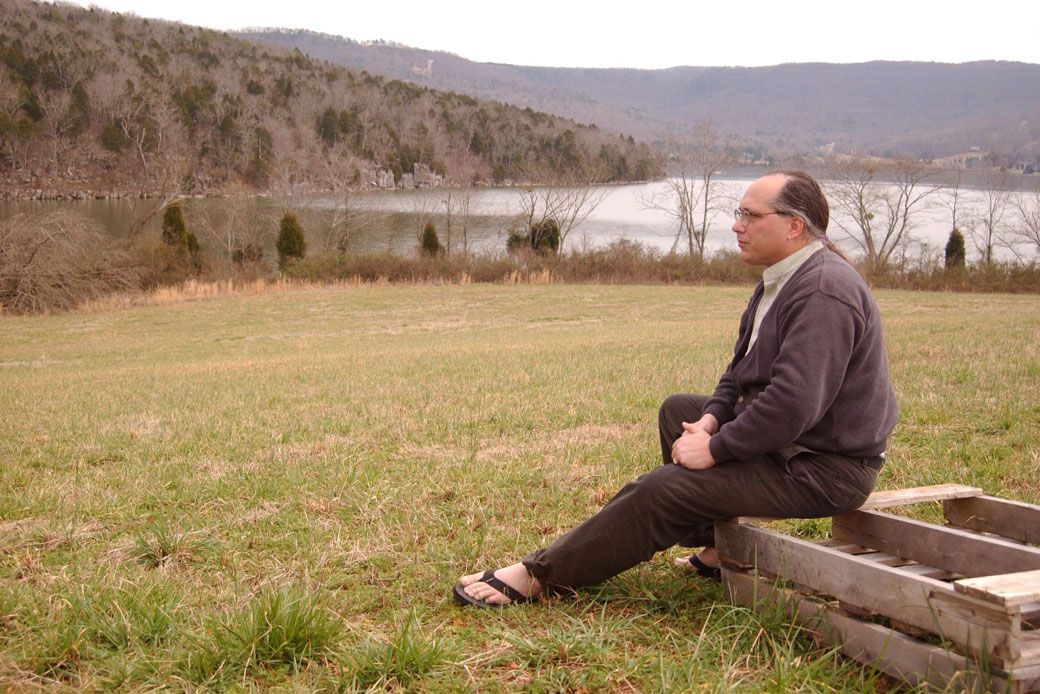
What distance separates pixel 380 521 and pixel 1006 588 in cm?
297

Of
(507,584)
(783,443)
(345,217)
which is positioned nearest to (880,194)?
(345,217)

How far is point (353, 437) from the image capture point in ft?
21.2

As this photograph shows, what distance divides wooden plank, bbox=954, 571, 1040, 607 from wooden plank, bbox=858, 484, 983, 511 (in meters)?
0.92

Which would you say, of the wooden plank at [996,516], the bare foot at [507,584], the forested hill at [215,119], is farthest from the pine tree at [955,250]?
the bare foot at [507,584]

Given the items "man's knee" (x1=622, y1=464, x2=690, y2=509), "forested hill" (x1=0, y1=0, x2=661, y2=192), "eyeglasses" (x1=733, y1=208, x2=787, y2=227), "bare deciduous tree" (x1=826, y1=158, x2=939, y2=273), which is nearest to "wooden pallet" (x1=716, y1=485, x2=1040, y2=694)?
"man's knee" (x1=622, y1=464, x2=690, y2=509)

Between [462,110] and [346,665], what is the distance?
15541cm

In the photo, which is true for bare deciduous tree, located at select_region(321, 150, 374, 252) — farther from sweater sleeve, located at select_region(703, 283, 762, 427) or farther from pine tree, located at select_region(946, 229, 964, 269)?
sweater sleeve, located at select_region(703, 283, 762, 427)

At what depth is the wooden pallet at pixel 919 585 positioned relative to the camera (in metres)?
2.15

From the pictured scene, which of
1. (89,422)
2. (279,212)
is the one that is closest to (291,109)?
(279,212)

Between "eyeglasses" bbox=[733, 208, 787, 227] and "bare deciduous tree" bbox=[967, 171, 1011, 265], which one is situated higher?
"bare deciduous tree" bbox=[967, 171, 1011, 265]

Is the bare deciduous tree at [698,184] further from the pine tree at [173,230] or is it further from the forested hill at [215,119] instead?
the pine tree at [173,230]

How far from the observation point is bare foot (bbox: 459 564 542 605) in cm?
315

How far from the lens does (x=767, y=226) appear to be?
3.27 metres

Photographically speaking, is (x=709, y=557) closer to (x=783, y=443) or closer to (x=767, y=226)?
(x=783, y=443)
